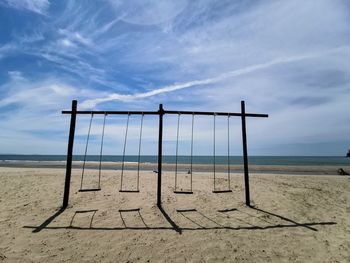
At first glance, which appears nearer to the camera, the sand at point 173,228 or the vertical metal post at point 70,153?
the sand at point 173,228

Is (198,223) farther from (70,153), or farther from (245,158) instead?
(70,153)

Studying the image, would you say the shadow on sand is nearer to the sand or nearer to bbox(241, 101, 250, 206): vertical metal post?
the sand

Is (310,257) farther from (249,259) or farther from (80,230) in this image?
(80,230)

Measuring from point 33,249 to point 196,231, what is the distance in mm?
3126

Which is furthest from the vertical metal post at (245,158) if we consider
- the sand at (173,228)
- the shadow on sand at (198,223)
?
the shadow on sand at (198,223)

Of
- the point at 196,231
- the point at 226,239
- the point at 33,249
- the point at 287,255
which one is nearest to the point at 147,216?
the point at 196,231

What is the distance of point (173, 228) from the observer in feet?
18.0

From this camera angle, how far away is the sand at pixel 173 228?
168 inches

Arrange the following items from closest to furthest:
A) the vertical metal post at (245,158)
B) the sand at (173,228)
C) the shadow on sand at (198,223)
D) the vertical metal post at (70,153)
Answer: the sand at (173,228), the shadow on sand at (198,223), the vertical metal post at (70,153), the vertical metal post at (245,158)

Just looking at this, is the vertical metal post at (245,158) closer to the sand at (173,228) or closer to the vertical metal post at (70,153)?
the sand at (173,228)

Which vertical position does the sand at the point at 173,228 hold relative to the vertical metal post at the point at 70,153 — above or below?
below

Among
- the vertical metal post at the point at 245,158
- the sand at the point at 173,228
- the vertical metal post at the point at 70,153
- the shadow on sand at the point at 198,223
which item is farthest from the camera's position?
the vertical metal post at the point at 245,158

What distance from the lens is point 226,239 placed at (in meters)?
4.87

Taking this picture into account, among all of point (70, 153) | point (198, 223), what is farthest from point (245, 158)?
point (70, 153)
